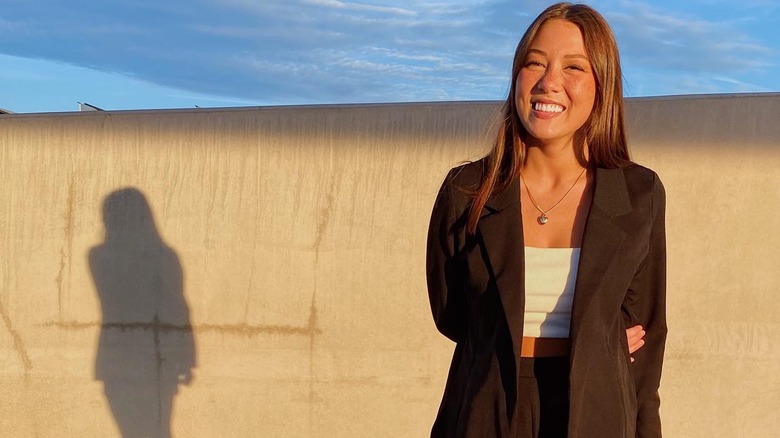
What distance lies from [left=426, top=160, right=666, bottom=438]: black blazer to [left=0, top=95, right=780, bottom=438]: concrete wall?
1.77 metres

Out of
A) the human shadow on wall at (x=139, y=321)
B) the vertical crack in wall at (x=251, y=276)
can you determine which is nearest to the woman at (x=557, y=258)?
the vertical crack in wall at (x=251, y=276)

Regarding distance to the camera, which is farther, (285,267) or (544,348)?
(285,267)

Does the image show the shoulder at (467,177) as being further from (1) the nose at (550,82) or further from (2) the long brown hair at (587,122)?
(1) the nose at (550,82)

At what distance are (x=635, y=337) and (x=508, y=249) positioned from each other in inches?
12.2

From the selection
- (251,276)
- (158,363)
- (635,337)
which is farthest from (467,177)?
(158,363)

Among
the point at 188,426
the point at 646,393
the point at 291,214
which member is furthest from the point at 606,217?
the point at 188,426

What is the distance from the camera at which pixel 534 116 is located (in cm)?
155

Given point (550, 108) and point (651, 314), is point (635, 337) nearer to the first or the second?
point (651, 314)

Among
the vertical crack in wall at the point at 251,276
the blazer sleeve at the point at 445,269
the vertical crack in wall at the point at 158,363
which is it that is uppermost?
the blazer sleeve at the point at 445,269

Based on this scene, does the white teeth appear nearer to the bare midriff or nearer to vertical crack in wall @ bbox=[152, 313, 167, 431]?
the bare midriff

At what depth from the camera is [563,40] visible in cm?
153

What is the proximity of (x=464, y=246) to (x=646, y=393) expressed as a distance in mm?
431

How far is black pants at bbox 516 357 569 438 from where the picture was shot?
145 centimetres

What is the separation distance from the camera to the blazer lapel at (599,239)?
1.44 meters
